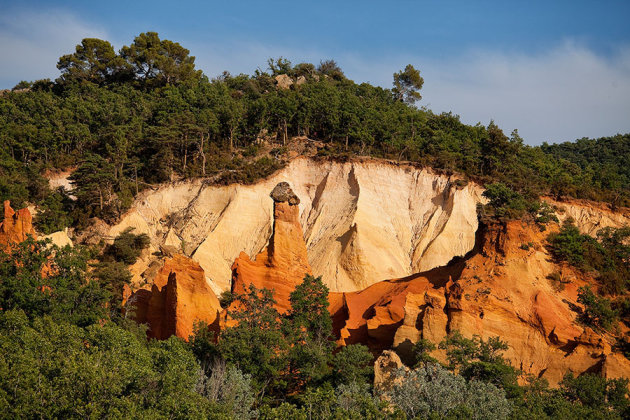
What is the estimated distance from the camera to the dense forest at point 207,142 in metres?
48.8

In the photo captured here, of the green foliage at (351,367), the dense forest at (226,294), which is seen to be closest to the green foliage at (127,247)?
the dense forest at (226,294)

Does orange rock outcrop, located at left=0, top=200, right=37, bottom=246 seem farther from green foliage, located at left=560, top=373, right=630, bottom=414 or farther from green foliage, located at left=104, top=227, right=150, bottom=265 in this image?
green foliage, located at left=560, top=373, right=630, bottom=414

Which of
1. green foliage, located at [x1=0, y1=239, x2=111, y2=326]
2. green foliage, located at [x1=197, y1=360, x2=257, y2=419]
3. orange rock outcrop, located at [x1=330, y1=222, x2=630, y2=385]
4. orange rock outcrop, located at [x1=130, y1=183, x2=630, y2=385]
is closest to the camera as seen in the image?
green foliage, located at [x1=197, y1=360, x2=257, y2=419]

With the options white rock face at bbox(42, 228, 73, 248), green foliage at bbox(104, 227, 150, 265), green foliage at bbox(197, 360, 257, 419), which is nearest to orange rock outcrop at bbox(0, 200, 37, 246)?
white rock face at bbox(42, 228, 73, 248)

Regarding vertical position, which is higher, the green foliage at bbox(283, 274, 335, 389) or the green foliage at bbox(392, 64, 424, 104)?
the green foliage at bbox(392, 64, 424, 104)

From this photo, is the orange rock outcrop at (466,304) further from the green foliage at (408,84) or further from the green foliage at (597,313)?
the green foliage at (408,84)

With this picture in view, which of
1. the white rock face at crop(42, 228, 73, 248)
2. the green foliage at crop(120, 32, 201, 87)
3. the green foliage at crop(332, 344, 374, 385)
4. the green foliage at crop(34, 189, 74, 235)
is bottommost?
the green foliage at crop(332, 344, 374, 385)

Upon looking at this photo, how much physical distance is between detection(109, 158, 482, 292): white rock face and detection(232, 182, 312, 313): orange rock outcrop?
301 inches

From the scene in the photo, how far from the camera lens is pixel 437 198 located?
51500mm

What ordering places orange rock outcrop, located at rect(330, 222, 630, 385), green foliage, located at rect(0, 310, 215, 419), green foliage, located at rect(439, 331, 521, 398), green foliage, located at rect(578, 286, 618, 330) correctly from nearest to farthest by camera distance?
green foliage, located at rect(0, 310, 215, 419)
green foliage, located at rect(439, 331, 521, 398)
orange rock outcrop, located at rect(330, 222, 630, 385)
green foliage, located at rect(578, 286, 618, 330)

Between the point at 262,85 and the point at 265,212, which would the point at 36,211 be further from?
the point at 262,85

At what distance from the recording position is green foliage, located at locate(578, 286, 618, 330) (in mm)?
28797

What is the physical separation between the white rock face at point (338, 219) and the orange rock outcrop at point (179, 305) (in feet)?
34.2

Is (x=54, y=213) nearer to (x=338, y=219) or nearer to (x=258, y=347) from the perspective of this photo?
(x=338, y=219)
